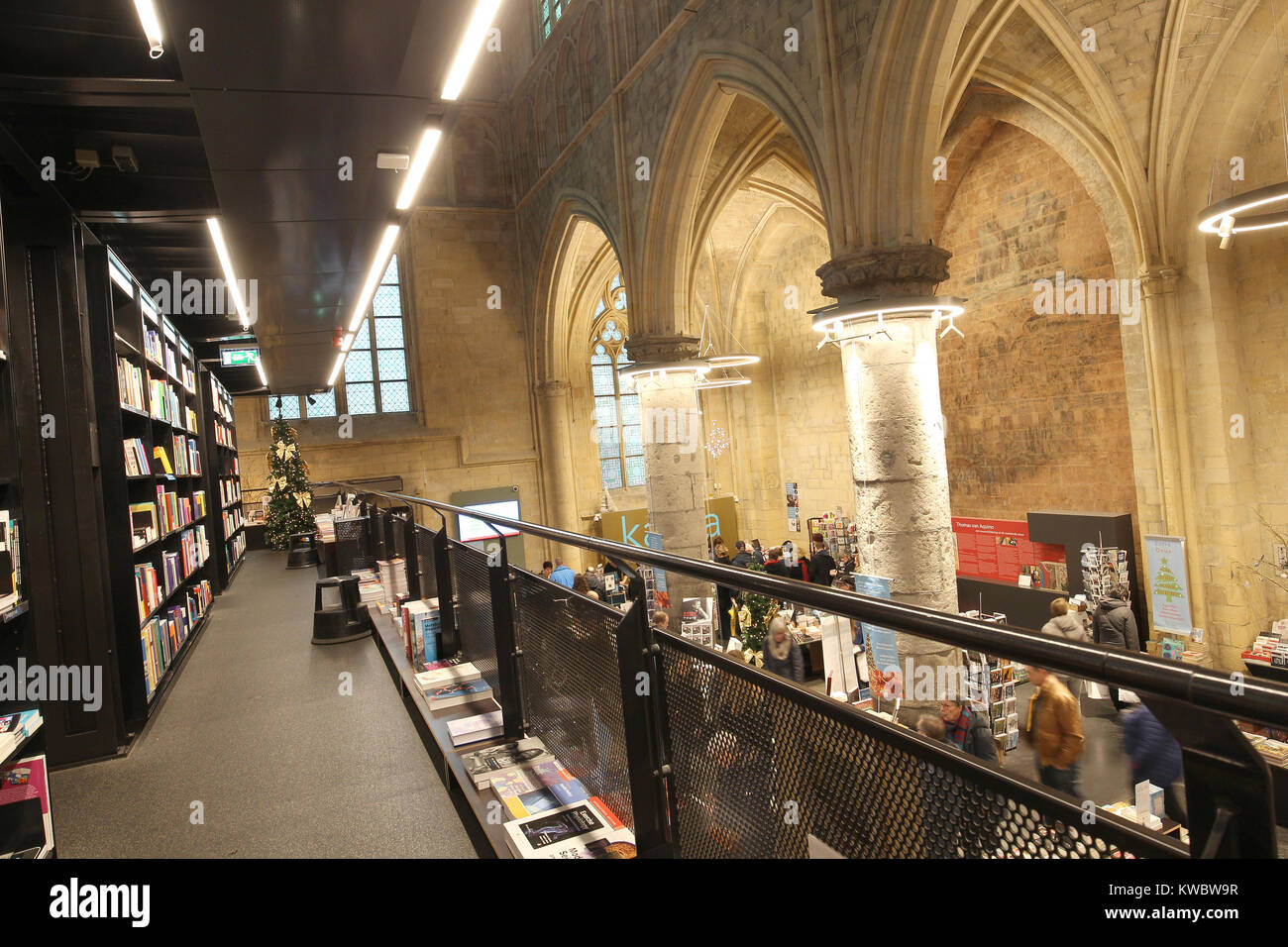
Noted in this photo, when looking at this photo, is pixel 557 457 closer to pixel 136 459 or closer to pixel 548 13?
pixel 548 13

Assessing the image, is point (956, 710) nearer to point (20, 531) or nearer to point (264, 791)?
point (264, 791)

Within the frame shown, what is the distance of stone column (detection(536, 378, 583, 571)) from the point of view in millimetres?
16250

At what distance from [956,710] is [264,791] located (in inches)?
153

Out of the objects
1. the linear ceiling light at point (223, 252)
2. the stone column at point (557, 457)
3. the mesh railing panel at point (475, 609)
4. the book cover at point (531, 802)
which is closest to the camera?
the book cover at point (531, 802)

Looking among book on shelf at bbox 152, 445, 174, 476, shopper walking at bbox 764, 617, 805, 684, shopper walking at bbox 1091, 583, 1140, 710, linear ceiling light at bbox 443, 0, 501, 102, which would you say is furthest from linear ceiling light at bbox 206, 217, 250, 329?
shopper walking at bbox 1091, 583, 1140, 710

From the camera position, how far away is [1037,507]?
10898 mm

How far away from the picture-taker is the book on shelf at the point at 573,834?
5.00ft

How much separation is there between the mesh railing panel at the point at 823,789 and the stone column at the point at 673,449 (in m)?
8.78

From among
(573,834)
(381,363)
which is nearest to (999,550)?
(573,834)

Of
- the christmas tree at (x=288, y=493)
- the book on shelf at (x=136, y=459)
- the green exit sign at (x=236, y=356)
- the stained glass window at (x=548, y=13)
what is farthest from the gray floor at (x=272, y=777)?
the stained glass window at (x=548, y=13)

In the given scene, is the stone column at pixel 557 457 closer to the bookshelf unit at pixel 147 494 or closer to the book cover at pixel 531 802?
the bookshelf unit at pixel 147 494

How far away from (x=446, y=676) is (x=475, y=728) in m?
0.67

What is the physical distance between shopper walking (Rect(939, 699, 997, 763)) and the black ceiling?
4171 millimetres

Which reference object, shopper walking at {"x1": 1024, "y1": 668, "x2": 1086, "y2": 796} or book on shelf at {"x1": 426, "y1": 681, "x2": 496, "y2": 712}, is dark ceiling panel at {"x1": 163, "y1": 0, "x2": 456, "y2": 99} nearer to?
book on shelf at {"x1": 426, "y1": 681, "x2": 496, "y2": 712}
